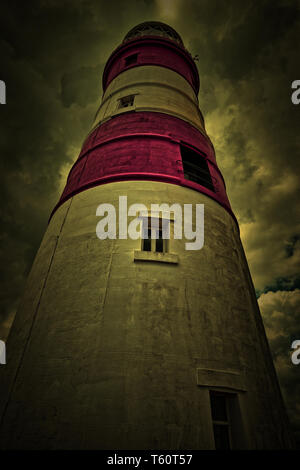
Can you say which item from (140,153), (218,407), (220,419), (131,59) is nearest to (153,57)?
(131,59)

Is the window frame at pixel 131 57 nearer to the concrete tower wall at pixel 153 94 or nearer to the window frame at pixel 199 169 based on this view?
the concrete tower wall at pixel 153 94

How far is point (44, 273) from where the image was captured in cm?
820

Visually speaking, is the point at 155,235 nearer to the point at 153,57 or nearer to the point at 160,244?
the point at 160,244

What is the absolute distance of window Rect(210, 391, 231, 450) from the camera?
5.81 m

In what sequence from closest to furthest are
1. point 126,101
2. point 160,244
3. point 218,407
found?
point 218,407 < point 160,244 < point 126,101

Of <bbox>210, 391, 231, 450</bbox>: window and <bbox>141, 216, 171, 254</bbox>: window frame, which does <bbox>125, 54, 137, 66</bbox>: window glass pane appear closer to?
<bbox>141, 216, 171, 254</bbox>: window frame

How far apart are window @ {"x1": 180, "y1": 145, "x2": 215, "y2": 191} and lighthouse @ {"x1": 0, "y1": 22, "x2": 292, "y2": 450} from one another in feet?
2.23

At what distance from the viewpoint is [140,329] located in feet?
20.3

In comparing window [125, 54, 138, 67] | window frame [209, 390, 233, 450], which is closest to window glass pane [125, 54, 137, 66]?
window [125, 54, 138, 67]

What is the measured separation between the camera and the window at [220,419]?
5.81m

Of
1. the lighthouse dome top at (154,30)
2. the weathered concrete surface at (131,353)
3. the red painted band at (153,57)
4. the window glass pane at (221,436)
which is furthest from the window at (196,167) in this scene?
the lighthouse dome top at (154,30)

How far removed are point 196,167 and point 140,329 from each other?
7.41 meters

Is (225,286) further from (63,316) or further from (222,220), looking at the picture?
(63,316)
